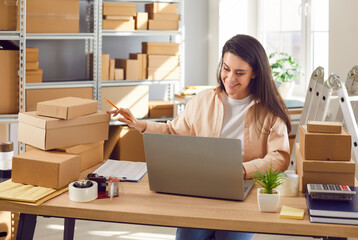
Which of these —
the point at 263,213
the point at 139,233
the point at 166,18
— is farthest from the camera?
the point at 166,18

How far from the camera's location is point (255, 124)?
2.26m

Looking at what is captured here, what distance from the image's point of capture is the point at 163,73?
4.37m

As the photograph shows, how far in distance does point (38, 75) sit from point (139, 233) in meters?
1.42

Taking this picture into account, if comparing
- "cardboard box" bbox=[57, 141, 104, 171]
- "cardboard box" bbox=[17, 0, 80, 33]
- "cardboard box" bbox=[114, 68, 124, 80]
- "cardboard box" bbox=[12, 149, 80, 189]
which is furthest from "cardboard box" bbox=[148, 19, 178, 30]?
"cardboard box" bbox=[12, 149, 80, 189]

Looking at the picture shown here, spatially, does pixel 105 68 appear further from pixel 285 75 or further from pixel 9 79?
pixel 285 75

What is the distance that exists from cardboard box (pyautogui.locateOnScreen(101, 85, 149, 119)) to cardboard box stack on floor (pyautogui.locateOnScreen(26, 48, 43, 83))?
1.70ft

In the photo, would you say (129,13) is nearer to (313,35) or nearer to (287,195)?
(313,35)

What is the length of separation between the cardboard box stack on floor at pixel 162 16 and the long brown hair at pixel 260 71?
6.87ft

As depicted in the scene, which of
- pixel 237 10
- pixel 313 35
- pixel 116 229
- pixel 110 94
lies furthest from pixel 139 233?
pixel 237 10

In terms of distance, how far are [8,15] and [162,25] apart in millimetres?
1220

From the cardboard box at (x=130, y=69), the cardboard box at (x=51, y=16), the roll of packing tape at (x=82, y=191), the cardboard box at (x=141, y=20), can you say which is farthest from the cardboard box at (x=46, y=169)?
the cardboard box at (x=141, y=20)

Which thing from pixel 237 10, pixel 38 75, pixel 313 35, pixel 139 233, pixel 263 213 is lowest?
pixel 139 233

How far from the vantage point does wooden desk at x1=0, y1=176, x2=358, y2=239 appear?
1.61 metres

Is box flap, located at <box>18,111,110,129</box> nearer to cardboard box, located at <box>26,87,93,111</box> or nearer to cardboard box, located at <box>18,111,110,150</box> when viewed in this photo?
cardboard box, located at <box>18,111,110,150</box>
